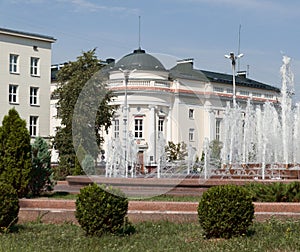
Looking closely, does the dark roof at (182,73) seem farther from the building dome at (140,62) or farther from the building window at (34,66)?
the building window at (34,66)

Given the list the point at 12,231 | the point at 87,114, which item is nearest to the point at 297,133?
A: the point at 87,114

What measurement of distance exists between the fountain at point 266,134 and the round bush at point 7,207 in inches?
590

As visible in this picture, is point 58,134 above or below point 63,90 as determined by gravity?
below

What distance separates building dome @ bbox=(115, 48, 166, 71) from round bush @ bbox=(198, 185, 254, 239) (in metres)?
3.21

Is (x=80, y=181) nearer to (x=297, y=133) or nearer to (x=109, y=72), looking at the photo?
(x=109, y=72)

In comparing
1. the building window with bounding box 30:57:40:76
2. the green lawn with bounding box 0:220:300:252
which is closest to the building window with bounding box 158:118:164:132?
the green lawn with bounding box 0:220:300:252

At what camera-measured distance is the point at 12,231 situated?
12.4 metres

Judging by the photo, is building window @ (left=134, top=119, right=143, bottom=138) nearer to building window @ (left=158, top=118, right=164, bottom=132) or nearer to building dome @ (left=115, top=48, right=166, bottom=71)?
building window @ (left=158, top=118, right=164, bottom=132)

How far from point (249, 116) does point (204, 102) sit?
73.7 feet

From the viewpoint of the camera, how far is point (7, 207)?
12000mm

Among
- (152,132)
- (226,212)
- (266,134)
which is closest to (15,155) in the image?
(152,132)

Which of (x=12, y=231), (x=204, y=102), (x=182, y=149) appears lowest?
(x=12, y=231)

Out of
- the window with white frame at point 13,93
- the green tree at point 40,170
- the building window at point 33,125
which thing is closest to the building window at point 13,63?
the window with white frame at point 13,93

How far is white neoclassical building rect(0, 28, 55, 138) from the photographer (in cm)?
4734
